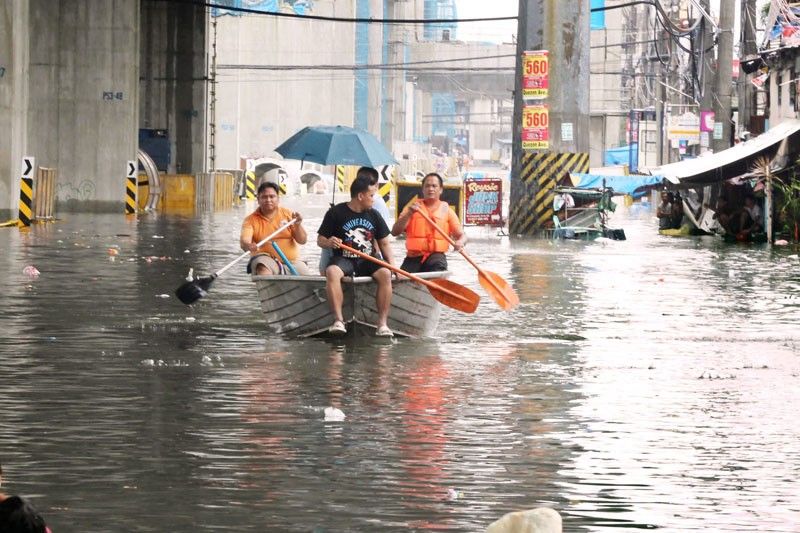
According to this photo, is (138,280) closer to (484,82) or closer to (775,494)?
(775,494)

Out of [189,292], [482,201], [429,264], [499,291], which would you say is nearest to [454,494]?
[189,292]

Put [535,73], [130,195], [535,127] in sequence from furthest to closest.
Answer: [130,195] < [535,127] < [535,73]

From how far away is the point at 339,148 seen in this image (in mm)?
22016

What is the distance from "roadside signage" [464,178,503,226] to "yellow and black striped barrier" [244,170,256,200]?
31.3m

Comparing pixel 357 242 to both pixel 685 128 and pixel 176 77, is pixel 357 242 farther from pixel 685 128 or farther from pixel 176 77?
pixel 176 77

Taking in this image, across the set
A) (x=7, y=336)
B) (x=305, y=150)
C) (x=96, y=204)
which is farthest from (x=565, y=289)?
(x=96, y=204)

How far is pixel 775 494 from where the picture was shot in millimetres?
8344

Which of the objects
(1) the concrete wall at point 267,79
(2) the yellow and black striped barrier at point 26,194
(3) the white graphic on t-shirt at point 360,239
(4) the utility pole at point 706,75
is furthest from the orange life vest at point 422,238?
(1) the concrete wall at point 267,79

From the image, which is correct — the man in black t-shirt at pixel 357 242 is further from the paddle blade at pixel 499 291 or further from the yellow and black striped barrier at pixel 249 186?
the yellow and black striped barrier at pixel 249 186

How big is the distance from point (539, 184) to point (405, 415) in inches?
1084

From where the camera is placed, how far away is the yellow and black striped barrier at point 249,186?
239 feet

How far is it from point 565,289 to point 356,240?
7.25m

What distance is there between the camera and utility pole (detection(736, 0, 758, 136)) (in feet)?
159

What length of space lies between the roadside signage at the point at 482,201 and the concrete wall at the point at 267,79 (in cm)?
4946
